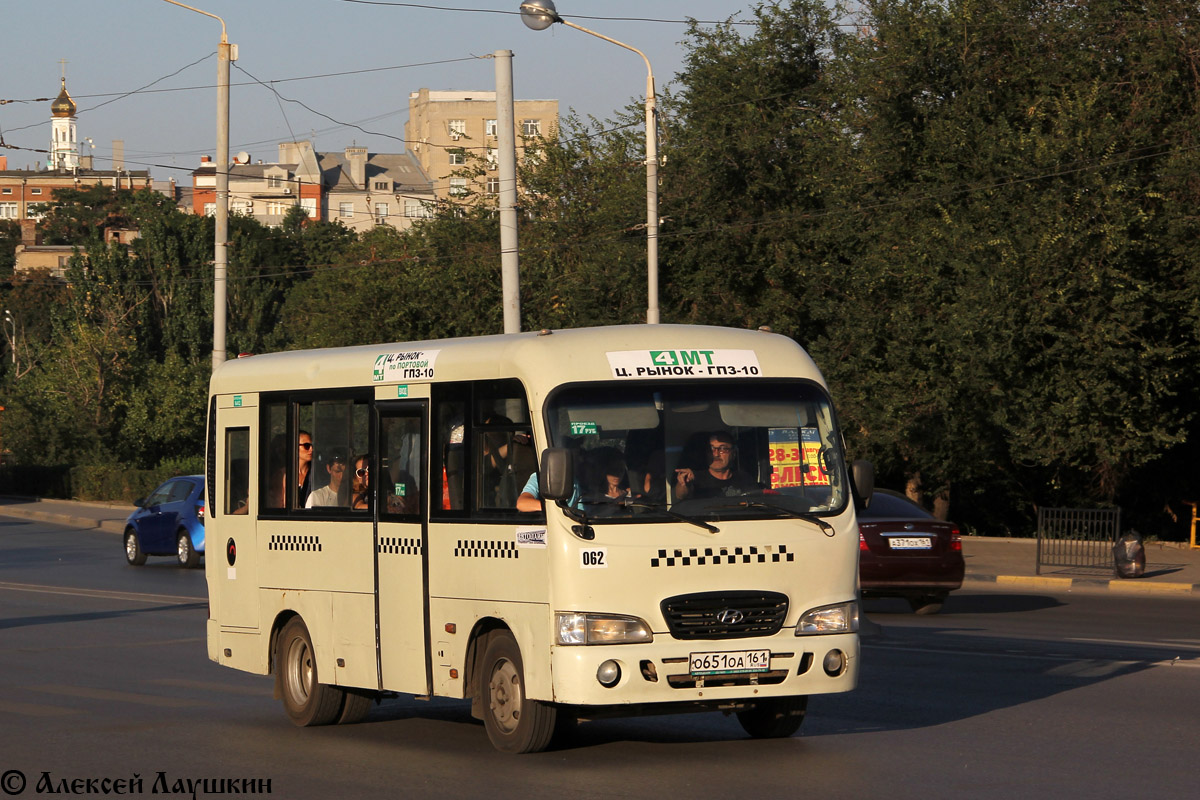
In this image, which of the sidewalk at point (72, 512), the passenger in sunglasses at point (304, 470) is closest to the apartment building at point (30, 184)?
the sidewalk at point (72, 512)

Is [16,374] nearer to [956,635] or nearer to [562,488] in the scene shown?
[956,635]

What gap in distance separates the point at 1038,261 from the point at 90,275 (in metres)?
58.4

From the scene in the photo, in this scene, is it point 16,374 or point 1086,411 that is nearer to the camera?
point 1086,411

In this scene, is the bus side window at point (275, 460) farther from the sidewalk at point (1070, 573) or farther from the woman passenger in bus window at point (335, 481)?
the sidewalk at point (1070, 573)

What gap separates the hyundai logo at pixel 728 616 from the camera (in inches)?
357

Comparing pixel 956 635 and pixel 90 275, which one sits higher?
pixel 90 275

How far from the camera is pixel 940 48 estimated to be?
3022 cm

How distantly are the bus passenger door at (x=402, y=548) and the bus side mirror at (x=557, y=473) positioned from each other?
64.5 inches

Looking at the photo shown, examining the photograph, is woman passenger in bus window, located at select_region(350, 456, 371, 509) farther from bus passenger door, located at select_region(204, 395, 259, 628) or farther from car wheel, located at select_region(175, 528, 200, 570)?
car wheel, located at select_region(175, 528, 200, 570)

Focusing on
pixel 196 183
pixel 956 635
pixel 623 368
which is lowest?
pixel 956 635

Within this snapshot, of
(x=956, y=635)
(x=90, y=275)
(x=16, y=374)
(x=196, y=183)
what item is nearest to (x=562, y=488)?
(x=956, y=635)

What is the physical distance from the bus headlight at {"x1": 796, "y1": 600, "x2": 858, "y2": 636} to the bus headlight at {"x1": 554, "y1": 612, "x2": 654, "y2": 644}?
0.92 meters

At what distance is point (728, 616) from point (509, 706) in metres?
1.40

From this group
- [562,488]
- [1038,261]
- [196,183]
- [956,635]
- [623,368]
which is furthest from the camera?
[196,183]
